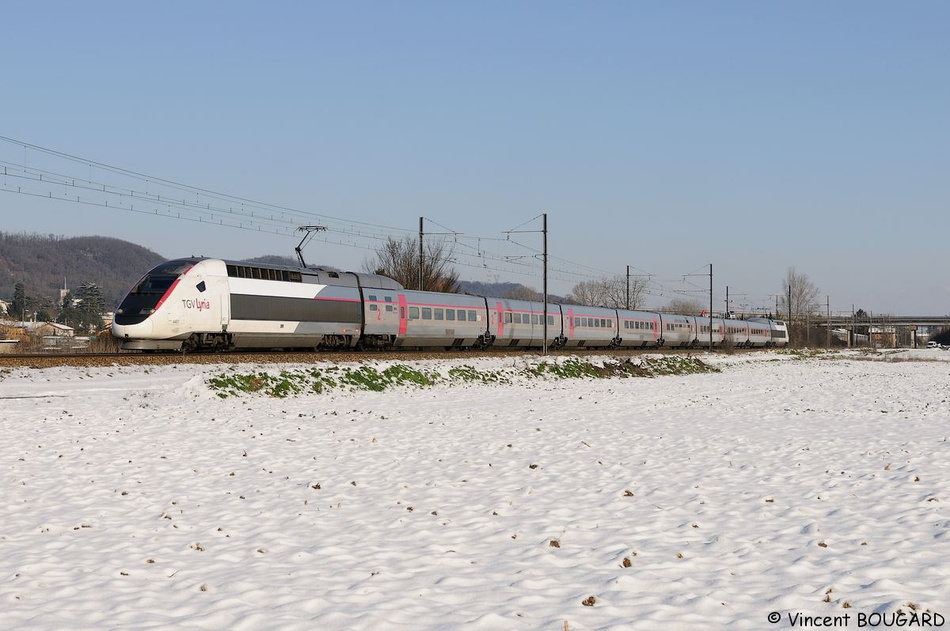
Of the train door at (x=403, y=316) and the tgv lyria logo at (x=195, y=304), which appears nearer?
the tgv lyria logo at (x=195, y=304)

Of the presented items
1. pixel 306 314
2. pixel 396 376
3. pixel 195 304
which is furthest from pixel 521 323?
pixel 195 304

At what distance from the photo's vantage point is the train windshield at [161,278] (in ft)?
108

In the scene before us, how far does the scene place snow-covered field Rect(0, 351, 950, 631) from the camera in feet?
24.9

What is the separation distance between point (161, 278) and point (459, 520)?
2567 centimetres

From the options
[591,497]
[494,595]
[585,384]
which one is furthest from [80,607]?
[585,384]

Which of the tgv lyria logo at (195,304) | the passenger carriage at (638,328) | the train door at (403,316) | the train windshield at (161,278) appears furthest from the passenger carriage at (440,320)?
the passenger carriage at (638,328)

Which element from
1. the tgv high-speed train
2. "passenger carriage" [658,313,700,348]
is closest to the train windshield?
the tgv high-speed train

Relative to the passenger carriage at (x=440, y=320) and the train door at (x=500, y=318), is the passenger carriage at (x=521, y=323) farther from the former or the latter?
the passenger carriage at (x=440, y=320)

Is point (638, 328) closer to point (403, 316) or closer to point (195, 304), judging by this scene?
point (403, 316)

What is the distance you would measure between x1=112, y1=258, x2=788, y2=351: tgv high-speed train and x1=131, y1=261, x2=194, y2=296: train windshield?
40 millimetres

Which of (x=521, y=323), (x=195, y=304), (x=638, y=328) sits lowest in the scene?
(x=638, y=328)

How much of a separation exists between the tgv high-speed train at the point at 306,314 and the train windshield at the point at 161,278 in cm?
4

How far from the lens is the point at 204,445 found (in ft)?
56.2

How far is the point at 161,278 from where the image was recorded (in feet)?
109
